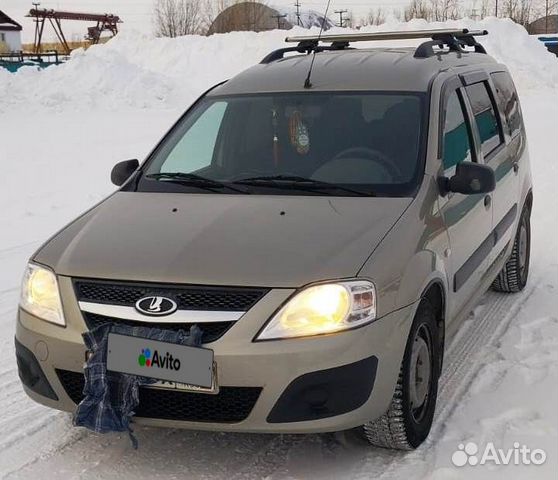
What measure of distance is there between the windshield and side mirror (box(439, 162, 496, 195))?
186 millimetres

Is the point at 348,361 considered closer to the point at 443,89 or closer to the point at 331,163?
the point at 331,163

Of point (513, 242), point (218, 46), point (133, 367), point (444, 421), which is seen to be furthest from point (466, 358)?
point (218, 46)

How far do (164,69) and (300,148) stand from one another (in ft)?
102

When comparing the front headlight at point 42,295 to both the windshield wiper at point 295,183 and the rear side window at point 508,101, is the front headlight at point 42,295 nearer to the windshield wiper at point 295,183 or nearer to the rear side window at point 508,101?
the windshield wiper at point 295,183

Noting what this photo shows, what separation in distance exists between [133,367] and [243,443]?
772mm

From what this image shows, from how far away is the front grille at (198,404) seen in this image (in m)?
3.10

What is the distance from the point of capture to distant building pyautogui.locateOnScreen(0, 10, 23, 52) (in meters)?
72.3

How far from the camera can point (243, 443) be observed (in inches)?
143

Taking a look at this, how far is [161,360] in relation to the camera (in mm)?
3078

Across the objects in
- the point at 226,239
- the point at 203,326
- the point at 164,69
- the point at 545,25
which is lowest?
the point at 545,25

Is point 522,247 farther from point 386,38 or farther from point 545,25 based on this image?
point 545,25

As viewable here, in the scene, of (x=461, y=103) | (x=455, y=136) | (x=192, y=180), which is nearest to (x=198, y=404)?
(x=192, y=180)

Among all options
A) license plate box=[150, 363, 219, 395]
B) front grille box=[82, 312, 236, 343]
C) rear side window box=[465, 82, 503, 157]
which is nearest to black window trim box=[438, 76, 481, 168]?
rear side window box=[465, 82, 503, 157]

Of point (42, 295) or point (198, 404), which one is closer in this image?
point (198, 404)
